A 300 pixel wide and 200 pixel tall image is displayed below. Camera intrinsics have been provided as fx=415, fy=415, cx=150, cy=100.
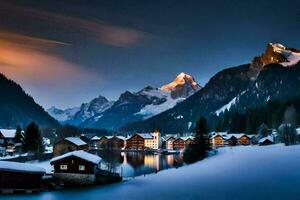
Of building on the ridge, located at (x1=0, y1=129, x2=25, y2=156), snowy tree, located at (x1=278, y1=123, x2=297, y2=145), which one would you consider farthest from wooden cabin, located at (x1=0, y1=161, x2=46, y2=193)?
snowy tree, located at (x1=278, y1=123, x2=297, y2=145)

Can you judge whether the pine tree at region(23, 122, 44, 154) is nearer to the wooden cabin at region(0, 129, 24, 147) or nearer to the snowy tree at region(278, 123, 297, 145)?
the wooden cabin at region(0, 129, 24, 147)

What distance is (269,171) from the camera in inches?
2697

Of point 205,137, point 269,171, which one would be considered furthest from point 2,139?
point 269,171

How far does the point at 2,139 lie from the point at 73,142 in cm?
3066

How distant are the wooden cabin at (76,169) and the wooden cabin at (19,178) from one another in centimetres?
811

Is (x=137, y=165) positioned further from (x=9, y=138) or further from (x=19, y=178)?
(x=19, y=178)

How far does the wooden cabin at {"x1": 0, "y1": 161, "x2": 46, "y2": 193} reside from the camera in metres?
56.1

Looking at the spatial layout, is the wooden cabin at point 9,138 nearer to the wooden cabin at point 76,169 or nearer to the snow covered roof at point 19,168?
the wooden cabin at point 76,169

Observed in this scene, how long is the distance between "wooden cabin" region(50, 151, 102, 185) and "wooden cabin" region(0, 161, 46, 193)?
319 inches

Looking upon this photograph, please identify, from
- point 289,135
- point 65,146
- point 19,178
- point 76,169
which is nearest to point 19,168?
point 19,178

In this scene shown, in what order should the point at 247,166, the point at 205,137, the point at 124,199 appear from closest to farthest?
the point at 124,199 < the point at 247,166 < the point at 205,137

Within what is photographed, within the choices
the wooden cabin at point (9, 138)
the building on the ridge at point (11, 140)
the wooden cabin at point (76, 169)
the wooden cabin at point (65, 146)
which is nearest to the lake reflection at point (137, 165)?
the wooden cabin at point (65, 146)

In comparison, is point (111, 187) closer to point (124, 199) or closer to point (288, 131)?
point (124, 199)

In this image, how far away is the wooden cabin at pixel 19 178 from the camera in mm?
56094
